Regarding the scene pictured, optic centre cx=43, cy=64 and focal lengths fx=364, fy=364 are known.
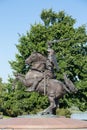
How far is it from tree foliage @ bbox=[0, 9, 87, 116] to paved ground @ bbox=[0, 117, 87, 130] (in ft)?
60.3

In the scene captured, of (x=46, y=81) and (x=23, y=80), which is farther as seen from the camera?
(x=23, y=80)

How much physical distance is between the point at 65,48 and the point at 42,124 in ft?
69.6

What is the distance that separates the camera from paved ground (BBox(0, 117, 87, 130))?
12.8 metres

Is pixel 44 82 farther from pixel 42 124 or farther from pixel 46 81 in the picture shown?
pixel 42 124

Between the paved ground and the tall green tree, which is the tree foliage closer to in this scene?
the tall green tree

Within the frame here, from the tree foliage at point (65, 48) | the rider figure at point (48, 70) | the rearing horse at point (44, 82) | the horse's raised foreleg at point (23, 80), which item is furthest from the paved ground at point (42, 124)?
the tree foliage at point (65, 48)

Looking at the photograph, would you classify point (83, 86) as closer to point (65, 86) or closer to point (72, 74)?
point (72, 74)

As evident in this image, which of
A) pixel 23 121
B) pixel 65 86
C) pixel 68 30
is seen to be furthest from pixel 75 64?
pixel 23 121

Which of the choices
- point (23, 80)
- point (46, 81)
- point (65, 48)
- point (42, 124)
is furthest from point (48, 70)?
point (65, 48)

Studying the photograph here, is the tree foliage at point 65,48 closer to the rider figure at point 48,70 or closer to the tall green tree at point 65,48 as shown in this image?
the tall green tree at point 65,48

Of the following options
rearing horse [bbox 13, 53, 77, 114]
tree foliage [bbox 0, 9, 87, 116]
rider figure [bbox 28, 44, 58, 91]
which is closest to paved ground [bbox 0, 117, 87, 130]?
rearing horse [bbox 13, 53, 77, 114]

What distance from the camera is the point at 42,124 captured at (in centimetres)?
1298

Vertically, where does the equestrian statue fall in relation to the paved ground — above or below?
above

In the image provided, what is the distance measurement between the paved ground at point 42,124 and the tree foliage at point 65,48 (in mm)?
18371
